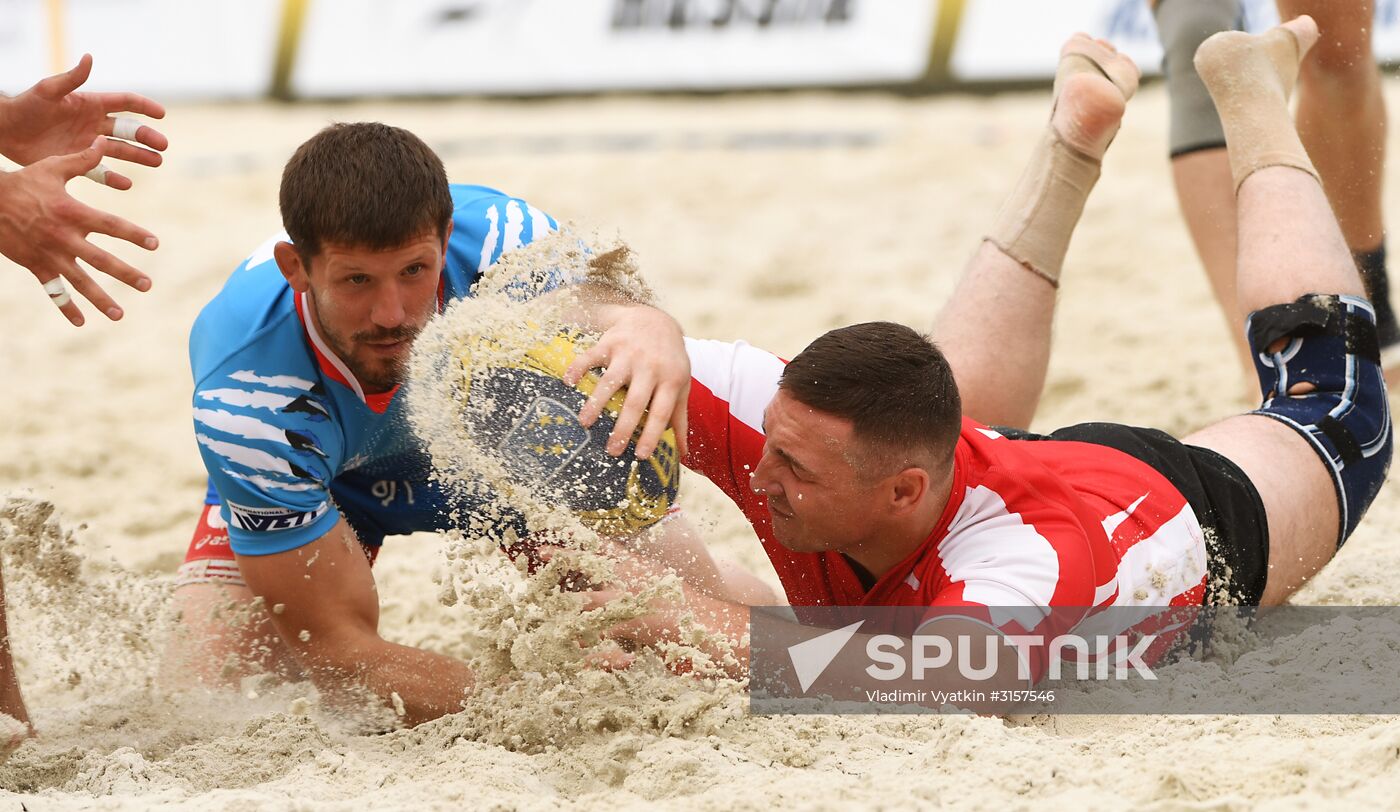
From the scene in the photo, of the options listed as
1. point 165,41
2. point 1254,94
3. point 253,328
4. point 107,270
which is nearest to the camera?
point 107,270

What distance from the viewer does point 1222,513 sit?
2.97 meters

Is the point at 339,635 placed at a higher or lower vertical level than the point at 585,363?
lower

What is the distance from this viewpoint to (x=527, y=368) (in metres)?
2.49

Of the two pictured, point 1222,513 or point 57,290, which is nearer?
point 57,290

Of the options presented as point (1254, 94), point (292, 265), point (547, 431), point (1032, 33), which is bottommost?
point (547, 431)

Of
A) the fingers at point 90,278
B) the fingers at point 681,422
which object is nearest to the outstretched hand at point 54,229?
the fingers at point 90,278

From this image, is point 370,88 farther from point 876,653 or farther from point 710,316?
point 876,653

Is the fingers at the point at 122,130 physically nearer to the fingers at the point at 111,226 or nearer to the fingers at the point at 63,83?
the fingers at the point at 63,83

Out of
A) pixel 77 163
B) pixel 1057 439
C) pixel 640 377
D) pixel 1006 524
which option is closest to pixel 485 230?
pixel 640 377

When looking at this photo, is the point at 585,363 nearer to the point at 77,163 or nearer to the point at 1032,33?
the point at 77,163

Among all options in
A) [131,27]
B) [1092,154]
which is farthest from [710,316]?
[131,27]

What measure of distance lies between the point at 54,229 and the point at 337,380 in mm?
648

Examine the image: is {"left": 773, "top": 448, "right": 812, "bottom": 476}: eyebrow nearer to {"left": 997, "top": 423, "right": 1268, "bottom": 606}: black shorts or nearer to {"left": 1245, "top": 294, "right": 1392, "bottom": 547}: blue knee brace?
{"left": 997, "top": 423, "right": 1268, "bottom": 606}: black shorts

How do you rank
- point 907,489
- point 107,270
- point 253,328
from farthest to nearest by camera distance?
point 253,328 → point 907,489 → point 107,270
